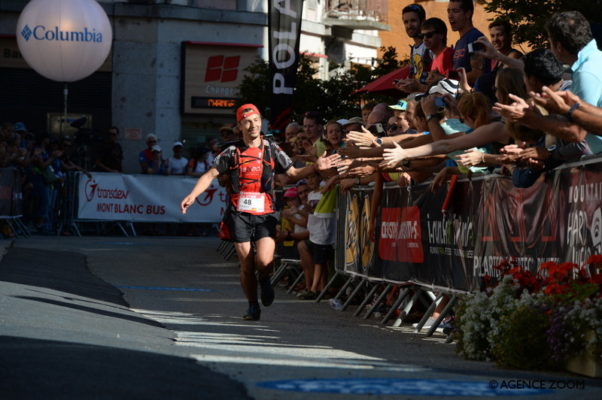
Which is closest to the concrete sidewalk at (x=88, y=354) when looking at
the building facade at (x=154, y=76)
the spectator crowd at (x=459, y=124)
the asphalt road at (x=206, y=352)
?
the asphalt road at (x=206, y=352)

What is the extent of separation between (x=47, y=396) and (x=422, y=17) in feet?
34.2

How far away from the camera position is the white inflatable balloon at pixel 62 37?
87.1 feet

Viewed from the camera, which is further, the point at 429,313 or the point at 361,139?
the point at 429,313

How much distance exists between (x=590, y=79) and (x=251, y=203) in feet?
18.7

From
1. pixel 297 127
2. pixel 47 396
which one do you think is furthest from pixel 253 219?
pixel 47 396

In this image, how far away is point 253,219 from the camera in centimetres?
1398

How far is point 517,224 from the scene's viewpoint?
10.2 metres

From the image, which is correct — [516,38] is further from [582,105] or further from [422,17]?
[582,105]

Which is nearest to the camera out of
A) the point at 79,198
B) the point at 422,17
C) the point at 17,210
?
the point at 422,17

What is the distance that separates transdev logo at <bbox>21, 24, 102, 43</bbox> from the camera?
26484mm

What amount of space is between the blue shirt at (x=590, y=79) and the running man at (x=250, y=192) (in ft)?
16.9

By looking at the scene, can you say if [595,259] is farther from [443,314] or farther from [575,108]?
[443,314]

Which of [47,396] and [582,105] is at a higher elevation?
[582,105]

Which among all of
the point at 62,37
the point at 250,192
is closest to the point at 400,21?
the point at 62,37
